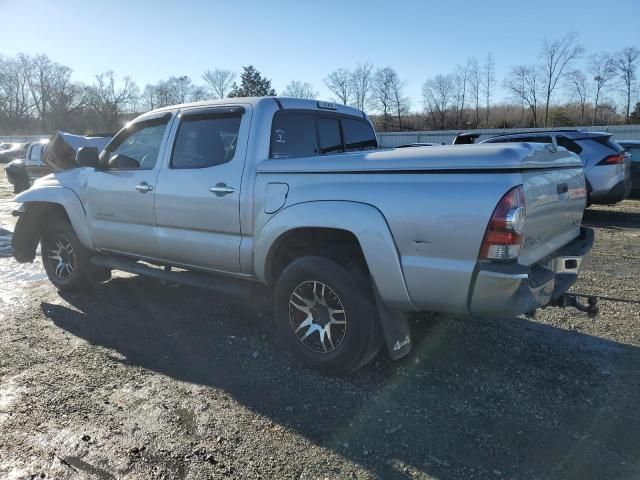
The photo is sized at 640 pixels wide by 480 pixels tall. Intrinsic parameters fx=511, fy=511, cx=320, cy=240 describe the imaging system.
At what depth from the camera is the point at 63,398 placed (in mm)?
3477

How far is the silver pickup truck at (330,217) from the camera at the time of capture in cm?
292

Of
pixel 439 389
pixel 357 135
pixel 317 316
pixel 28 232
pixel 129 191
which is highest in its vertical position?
pixel 357 135

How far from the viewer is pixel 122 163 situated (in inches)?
197

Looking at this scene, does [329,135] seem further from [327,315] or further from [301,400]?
[301,400]

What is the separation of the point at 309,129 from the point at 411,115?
65708 mm

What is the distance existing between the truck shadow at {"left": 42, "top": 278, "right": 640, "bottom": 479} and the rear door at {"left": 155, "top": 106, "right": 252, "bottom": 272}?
74 cm

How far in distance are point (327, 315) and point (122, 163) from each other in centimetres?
272

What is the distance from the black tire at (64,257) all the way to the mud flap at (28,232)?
7.0 inches

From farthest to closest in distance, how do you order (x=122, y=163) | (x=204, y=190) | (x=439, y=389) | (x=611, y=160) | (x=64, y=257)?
(x=611, y=160) → (x=64, y=257) → (x=122, y=163) → (x=204, y=190) → (x=439, y=389)

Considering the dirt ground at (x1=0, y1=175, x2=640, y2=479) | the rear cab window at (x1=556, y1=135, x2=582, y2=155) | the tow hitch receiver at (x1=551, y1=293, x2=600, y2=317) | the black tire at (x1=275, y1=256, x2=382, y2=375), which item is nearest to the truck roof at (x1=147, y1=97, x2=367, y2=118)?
the black tire at (x1=275, y1=256, x2=382, y2=375)

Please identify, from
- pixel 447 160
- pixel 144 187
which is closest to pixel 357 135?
pixel 144 187

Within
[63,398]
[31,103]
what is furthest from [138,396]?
[31,103]

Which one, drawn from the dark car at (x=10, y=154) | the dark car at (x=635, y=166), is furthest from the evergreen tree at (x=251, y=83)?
the dark car at (x=635, y=166)

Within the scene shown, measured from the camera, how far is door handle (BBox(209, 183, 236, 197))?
13.2 feet
